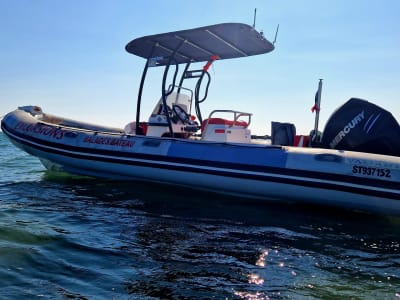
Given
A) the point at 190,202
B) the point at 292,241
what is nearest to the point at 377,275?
the point at 292,241

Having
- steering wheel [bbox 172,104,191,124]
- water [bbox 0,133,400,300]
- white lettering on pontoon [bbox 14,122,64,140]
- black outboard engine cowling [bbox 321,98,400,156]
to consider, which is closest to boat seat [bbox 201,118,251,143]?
steering wheel [bbox 172,104,191,124]

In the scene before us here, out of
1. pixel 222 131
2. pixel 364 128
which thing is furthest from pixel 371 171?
pixel 222 131

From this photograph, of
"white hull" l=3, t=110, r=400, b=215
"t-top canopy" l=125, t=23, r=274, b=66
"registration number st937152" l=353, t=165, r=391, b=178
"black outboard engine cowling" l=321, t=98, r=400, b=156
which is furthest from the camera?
"t-top canopy" l=125, t=23, r=274, b=66

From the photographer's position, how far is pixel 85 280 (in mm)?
2688

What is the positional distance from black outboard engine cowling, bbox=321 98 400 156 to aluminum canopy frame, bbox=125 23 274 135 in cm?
202

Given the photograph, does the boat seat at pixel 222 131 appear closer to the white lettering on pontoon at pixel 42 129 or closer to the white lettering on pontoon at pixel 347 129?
the white lettering on pontoon at pixel 347 129

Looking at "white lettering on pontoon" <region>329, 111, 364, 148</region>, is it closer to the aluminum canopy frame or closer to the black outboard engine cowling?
the black outboard engine cowling

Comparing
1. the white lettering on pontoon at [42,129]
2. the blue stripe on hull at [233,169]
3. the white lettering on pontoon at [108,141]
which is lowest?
the blue stripe on hull at [233,169]

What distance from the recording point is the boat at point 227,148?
193 inches

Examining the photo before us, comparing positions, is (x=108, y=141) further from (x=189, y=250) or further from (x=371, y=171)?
(x=371, y=171)

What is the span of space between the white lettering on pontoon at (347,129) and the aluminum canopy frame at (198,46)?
7.06ft

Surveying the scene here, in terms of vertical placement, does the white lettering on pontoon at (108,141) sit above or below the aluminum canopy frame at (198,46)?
below

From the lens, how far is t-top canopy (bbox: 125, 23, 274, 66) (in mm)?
6148

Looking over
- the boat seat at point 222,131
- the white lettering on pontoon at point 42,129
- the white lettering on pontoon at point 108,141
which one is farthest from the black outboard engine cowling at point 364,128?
the white lettering on pontoon at point 42,129
